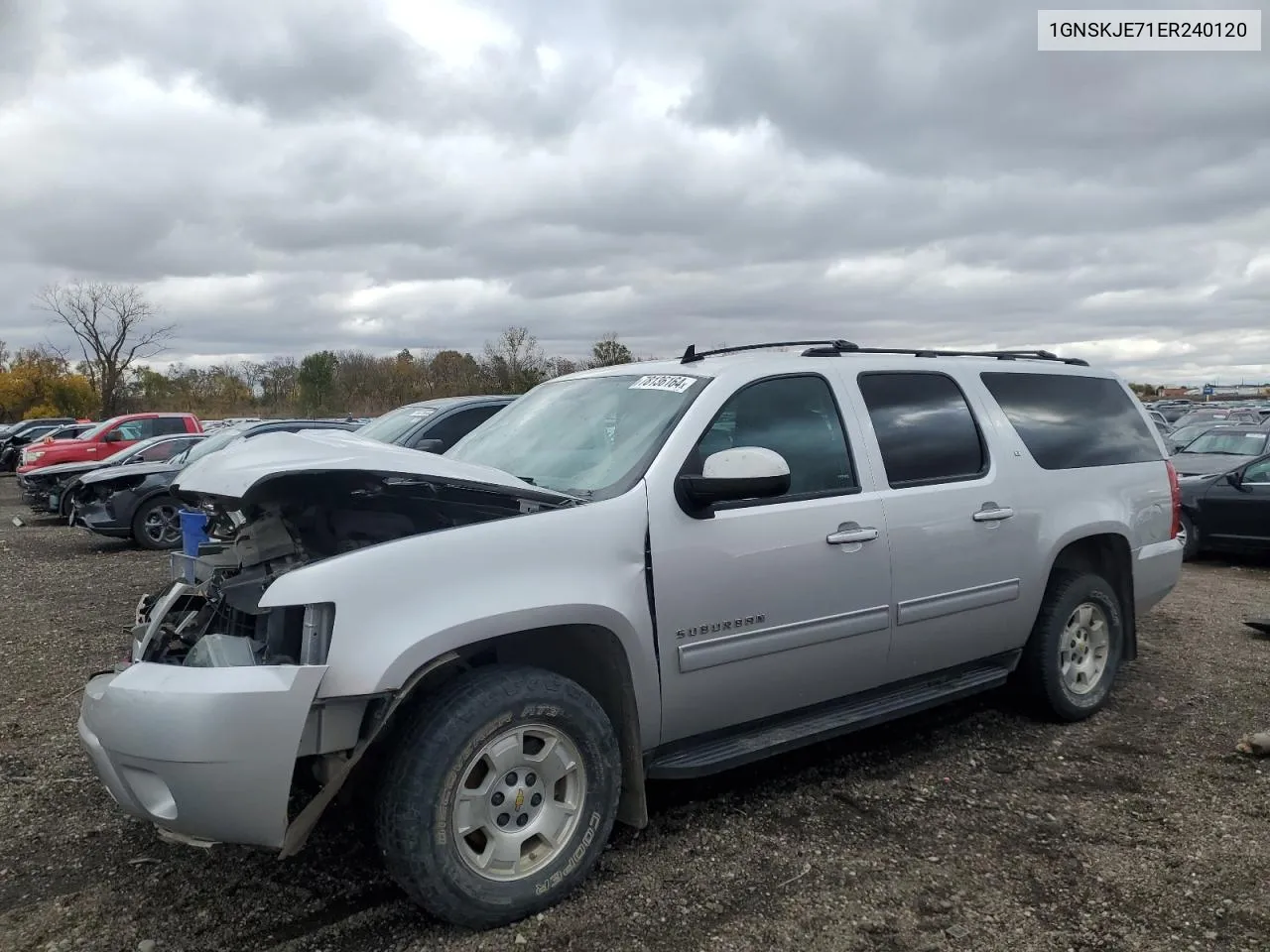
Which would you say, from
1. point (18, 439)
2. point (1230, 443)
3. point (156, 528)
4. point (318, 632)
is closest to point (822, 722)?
point (318, 632)

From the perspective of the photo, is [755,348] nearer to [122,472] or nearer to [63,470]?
[122,472]

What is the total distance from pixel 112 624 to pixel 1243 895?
7.74 meters

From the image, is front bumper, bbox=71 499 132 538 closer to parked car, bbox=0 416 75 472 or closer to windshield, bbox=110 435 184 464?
windshield, bbox=110 435 184 464

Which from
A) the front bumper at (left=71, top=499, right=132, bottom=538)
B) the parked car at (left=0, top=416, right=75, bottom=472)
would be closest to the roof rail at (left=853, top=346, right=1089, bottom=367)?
the front bumper at (left=71, top=499, right=132, bottom=538)

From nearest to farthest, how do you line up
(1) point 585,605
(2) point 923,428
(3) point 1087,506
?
(1) point 585,605
(2) point 923,428
(3) point 1087,506

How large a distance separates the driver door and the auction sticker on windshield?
0.72 feet

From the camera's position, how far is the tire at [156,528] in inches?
486

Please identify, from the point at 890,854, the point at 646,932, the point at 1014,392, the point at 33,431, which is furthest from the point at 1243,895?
the point at 33,431

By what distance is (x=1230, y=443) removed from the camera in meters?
12.8

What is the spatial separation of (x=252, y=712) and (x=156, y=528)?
11237 mm

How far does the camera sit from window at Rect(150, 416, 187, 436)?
19.1m

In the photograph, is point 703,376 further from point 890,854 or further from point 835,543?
point 890,854

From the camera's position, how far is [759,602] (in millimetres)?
3576

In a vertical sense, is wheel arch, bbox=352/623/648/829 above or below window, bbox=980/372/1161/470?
below
